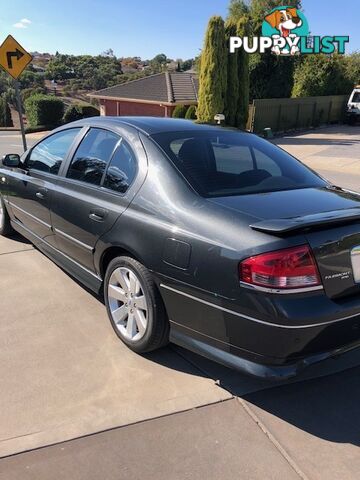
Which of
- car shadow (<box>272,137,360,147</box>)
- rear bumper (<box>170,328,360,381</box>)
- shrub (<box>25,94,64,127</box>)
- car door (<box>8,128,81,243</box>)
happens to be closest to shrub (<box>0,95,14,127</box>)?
shrub (<box>25,94,64,127</box>)

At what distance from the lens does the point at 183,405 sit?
2766 mm

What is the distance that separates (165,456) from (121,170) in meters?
1.93

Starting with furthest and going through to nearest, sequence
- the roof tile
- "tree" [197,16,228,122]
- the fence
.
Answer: the roof tile, the fence, "tree" [197,16,228,122]

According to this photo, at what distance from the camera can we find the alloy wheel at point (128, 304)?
3.13 m

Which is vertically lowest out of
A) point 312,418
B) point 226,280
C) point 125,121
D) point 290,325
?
point 312,418

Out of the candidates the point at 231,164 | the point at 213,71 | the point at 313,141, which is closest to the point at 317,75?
the point at 313,141

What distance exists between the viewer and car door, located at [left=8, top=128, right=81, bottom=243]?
425cm

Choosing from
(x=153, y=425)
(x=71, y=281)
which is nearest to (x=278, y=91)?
(x=71, y=281)

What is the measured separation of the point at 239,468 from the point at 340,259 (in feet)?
3.87

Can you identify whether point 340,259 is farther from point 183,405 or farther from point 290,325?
point 183,405

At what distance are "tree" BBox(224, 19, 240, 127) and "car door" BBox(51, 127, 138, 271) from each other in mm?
18712

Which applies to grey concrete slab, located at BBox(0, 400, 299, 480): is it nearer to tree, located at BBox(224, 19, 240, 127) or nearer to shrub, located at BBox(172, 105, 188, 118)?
tree, located at BBox(224, 19, 240, 127)

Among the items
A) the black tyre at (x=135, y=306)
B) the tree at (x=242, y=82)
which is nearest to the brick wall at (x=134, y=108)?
the tree at (x=242, y=82)

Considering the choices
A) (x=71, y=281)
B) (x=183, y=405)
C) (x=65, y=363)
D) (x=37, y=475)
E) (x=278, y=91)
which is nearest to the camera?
(x=37, y=475)
